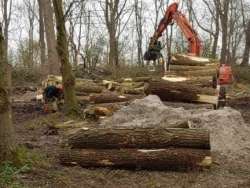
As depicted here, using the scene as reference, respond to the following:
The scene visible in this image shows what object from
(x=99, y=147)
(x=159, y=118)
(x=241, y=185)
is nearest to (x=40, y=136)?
(x=159, y=118)

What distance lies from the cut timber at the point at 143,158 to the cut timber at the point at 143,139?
0.10 meters

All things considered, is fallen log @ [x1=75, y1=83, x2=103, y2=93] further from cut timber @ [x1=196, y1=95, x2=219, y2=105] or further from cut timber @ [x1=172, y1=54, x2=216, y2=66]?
cut timber @ [x1=196, y1=95, x2=219, y2=105]

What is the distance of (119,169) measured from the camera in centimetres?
806

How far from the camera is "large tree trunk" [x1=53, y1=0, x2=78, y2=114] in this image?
1281 cm

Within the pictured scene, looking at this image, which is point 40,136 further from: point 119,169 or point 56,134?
point 119,169

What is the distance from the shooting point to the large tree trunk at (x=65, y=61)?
12.8 meters

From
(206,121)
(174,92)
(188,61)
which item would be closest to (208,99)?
(174,92)

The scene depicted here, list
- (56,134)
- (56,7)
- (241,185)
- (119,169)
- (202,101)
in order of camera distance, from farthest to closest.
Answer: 1. (202,101)
2. (56,7)
3. (56,134)
4. (119,169)
5. (241,185)

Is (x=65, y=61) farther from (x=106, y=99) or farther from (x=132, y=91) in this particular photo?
(x=132, y=91)

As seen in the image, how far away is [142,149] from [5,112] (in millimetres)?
2271

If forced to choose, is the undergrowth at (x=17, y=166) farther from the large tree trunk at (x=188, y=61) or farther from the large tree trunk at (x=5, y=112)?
the large tree trunk at (x=188, y=61)

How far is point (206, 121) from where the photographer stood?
1089 centimetres

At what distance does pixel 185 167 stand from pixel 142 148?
0.75 meters

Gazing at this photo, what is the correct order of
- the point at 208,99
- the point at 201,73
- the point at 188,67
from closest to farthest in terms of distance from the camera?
the point at 208,99, the point at 201,73, the point at 188,67
